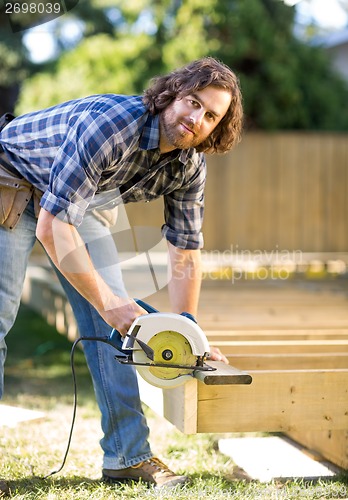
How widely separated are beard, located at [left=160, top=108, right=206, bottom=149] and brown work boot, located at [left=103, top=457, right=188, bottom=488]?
111 centimetres

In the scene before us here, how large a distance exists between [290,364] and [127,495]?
0.89m

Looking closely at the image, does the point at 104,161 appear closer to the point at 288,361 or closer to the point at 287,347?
the point at 288,361

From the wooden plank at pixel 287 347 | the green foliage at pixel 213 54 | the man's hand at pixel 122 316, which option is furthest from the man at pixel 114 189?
the green foliage at pixel 213 54

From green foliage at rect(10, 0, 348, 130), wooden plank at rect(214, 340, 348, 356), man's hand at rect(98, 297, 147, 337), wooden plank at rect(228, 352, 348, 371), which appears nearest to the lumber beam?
wooden plank at rect(214, 340, 348, 356)

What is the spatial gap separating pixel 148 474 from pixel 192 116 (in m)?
1.22

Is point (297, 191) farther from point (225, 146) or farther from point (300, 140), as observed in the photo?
point (225, 146)

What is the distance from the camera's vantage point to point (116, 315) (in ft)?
7.59

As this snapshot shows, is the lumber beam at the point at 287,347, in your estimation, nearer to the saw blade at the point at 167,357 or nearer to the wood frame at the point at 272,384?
the wood frame at the point at 272,384

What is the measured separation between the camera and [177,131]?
2.33 metres

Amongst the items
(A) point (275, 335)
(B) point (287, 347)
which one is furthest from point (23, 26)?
(B) point (287, 347)

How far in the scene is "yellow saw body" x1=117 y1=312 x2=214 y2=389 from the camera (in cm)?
228

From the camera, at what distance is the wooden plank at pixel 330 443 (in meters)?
2.96

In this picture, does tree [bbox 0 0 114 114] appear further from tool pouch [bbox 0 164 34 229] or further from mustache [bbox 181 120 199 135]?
mustache [bbox 181 120 199 135]

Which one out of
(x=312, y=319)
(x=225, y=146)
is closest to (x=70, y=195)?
(x=225, y=146)
